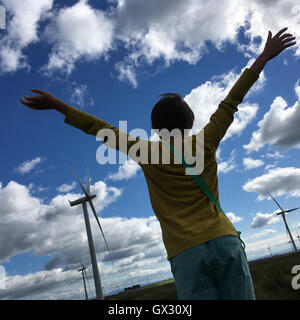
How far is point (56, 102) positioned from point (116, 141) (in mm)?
864

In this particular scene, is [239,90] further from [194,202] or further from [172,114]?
[194,202]

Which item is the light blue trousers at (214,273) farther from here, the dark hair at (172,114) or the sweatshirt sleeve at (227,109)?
the dark hair at (172,114)

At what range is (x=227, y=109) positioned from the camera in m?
3.35

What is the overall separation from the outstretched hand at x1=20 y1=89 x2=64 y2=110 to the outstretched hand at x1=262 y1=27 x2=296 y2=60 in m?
2.49

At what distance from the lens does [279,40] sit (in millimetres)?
3607

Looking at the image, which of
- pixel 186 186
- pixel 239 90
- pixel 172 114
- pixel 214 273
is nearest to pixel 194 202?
pixel 186 186

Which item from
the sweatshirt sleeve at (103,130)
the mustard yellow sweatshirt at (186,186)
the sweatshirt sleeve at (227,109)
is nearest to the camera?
the mustard yellow sweatshirt at (186,186)

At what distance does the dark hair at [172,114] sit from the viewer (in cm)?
329

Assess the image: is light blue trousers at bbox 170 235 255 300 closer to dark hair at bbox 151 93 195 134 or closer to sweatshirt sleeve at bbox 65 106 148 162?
sweatshirt sleeve at bbox 65 106 148 162

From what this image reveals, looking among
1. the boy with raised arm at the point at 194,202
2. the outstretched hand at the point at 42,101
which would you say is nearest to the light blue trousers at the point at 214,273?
the boy with raised arm at the point at 194,202

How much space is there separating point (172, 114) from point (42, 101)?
145 centimetres
